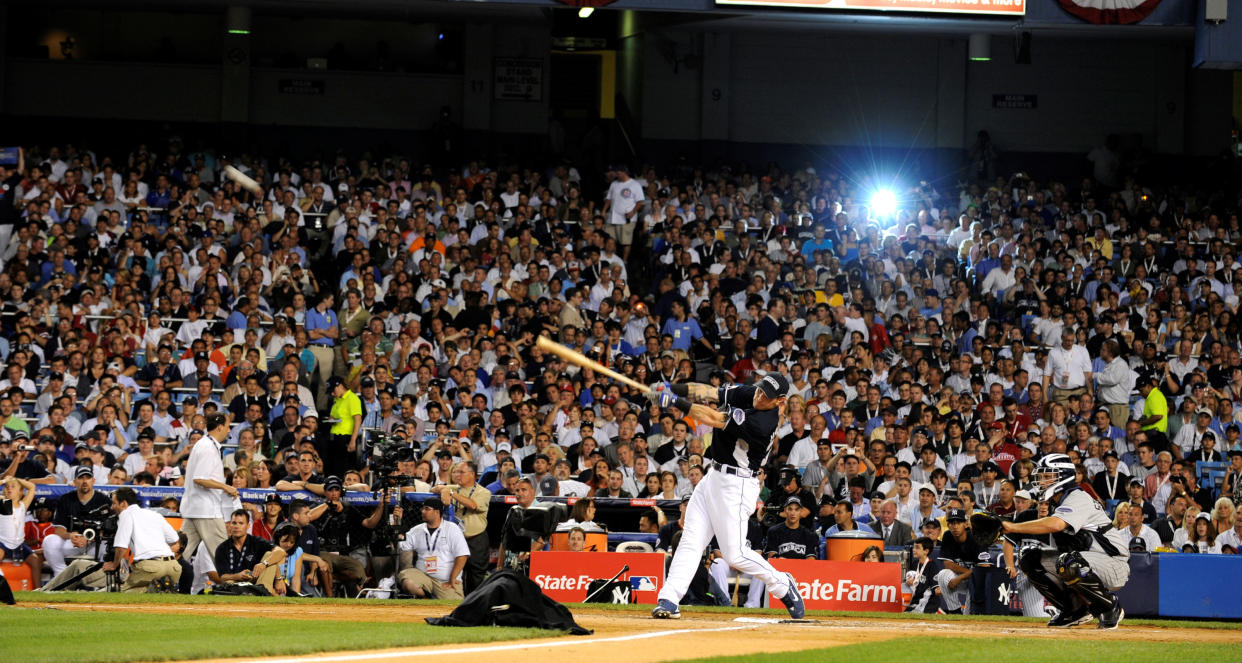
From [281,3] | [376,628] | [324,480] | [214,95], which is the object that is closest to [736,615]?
[376,628]

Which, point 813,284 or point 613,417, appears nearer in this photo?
point 613,417

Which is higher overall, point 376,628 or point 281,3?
point 281,3

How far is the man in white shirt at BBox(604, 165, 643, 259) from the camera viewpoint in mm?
26062

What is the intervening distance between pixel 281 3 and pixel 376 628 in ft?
67.9

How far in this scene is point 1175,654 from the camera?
1023 cm

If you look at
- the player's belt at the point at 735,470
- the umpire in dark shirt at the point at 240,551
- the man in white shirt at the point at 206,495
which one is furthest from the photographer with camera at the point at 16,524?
the player's belt at the point at 735,470

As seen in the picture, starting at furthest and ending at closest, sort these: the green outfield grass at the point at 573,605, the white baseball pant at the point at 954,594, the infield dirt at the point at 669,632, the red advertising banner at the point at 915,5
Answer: the red advertising banner at the point at 915,5 → the white baseball pant at the point at 954,594 → the green outfield grass at the point at 573,605 → the infield dirt at the point at 669,632

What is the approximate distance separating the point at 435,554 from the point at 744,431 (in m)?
6.02

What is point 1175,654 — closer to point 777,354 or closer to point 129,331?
point 777,354

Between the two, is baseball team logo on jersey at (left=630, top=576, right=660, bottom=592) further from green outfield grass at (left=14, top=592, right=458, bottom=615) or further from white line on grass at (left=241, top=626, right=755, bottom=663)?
white line on grass at (left=241, top=626, right=755, bottom=663)

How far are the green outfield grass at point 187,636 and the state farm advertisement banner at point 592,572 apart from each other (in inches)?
168

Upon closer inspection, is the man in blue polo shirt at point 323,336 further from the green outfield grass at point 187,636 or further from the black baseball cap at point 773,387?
the black baseball cap at point 773,387

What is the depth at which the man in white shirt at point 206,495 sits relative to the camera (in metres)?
16.0

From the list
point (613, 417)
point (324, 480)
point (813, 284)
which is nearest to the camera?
point (324, 480)
